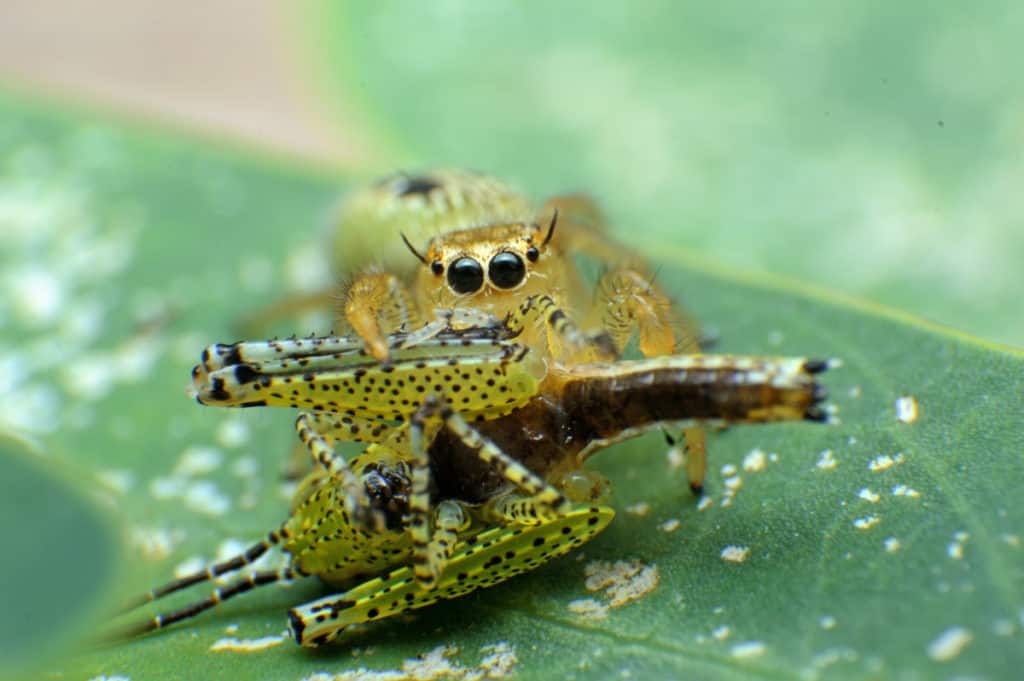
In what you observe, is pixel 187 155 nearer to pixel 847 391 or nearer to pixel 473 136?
pixel 473 136

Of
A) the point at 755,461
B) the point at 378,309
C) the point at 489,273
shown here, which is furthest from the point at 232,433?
the point at 755,461

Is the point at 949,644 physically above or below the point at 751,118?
below

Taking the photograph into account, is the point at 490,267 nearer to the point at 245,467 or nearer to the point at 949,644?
the point at 245,467

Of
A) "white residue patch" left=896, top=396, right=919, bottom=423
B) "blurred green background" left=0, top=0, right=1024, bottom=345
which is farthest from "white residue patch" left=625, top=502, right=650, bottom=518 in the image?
"blurred green background" left=0, top=0, right=1024, bottom=345

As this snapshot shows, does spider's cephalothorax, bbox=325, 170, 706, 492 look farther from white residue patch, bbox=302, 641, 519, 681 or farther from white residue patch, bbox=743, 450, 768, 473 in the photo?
white residue patch, bbox=302, 641, 519, 681

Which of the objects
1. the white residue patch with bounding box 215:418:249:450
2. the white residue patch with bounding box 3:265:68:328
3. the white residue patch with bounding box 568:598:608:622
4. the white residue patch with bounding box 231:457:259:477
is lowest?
the white residue patch with bounding box 568:598:608:622

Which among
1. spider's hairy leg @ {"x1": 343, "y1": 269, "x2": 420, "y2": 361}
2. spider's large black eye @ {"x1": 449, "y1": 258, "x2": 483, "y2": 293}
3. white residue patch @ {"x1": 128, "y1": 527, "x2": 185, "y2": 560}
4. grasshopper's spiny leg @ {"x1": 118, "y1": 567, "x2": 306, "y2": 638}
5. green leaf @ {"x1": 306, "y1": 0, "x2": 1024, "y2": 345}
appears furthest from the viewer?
green leaf @ {"x1": 306, "y1": 0, "x2": 1024, "y2": 345}
